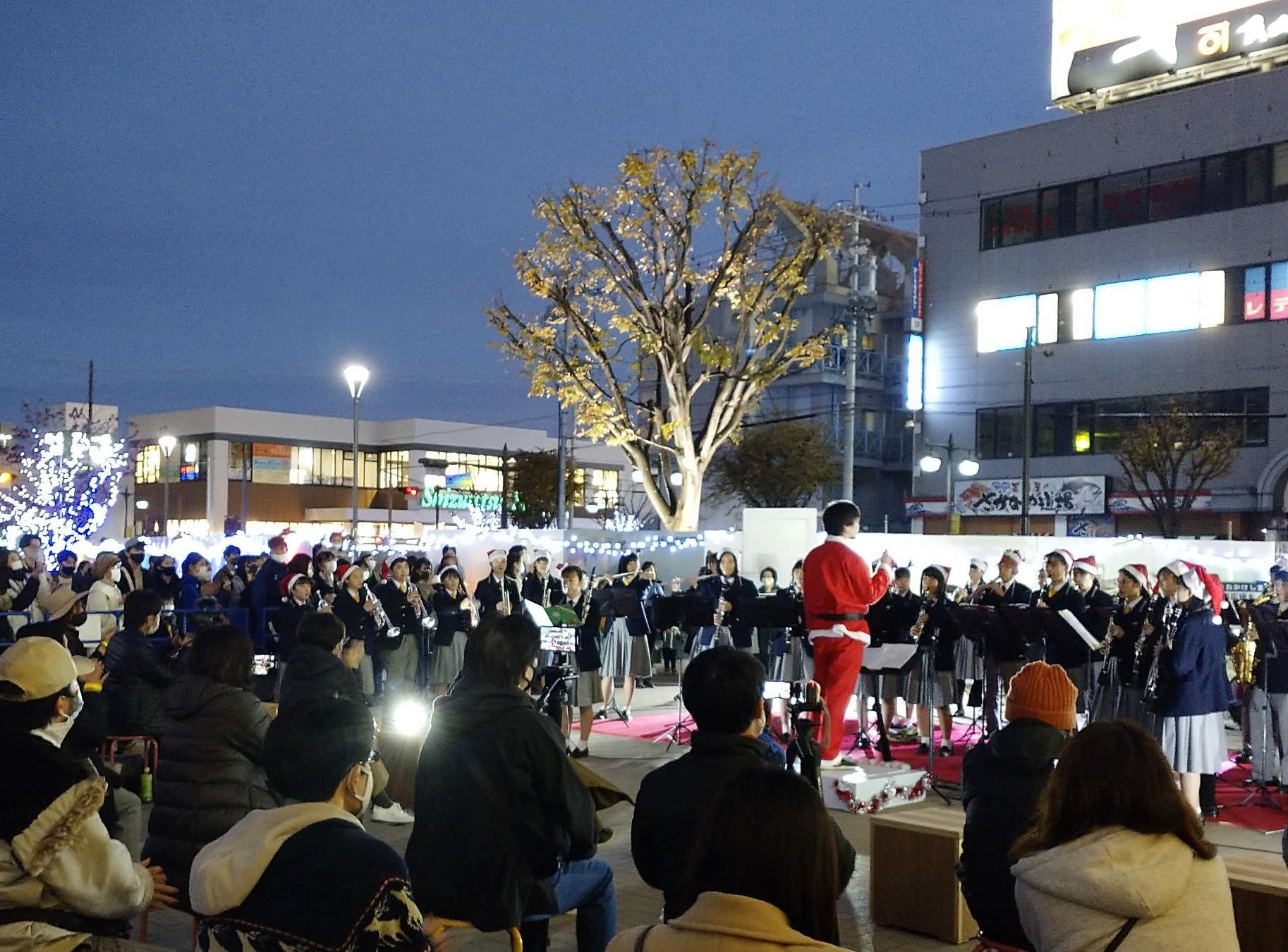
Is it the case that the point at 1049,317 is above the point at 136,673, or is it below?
above

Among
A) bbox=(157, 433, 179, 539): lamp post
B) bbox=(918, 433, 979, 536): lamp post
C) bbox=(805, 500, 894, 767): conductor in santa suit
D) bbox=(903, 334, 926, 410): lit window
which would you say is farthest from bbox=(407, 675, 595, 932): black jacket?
bbox=(903, 334, 926, 410): lit window

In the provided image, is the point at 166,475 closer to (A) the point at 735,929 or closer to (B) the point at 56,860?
(B) the point at 56,860

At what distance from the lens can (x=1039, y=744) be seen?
4602 mm

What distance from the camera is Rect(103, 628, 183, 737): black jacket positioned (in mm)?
8383

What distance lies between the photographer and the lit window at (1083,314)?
115ft

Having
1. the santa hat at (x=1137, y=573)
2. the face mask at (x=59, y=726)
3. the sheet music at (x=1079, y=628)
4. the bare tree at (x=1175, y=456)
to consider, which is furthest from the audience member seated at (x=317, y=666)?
the bare tree at (x=1175, y=456)

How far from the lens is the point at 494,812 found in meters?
4.25

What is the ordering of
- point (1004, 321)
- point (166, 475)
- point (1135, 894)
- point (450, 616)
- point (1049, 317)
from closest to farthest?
point (1135, 894) < point (450, 616) < point (1049, 317) < point (1004, 321) < point (166, 475)

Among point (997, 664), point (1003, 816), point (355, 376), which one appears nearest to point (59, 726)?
point (1003, 816)

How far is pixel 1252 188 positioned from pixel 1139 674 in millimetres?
26794

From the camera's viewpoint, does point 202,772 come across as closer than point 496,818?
No

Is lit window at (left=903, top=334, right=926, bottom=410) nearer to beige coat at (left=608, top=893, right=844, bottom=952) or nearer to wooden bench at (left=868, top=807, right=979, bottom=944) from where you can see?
wooden bench at (left=868, top=807, right=979, bottom=944)

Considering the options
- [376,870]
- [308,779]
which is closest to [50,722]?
[308,779]

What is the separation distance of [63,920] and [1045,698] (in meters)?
3.40
